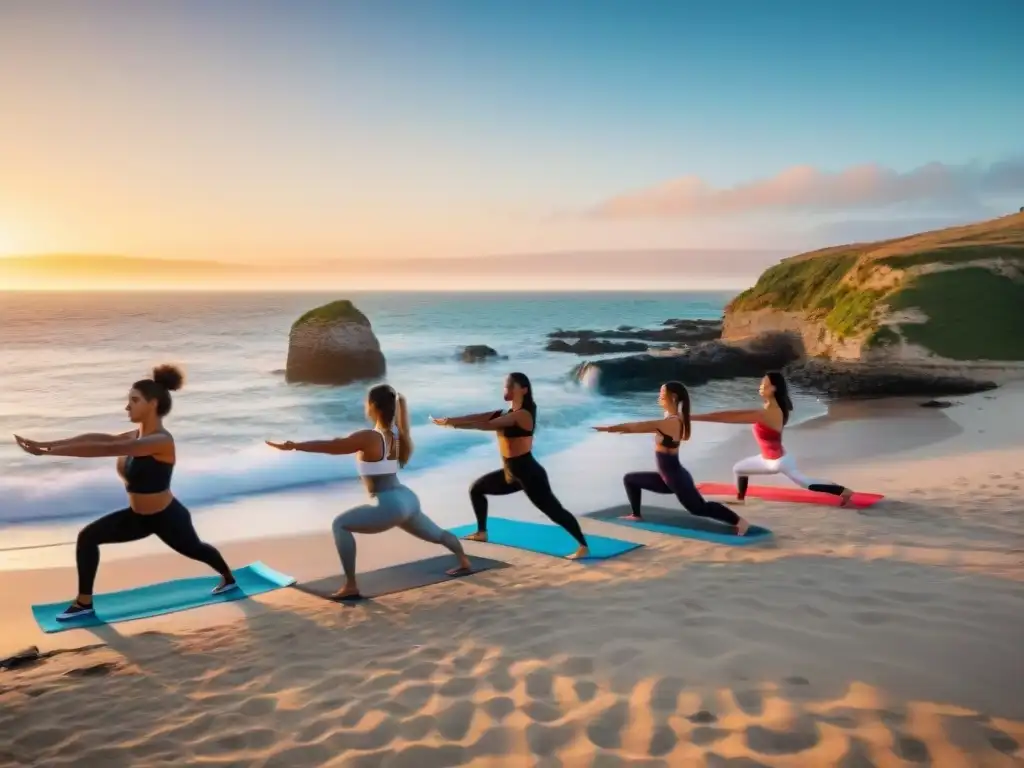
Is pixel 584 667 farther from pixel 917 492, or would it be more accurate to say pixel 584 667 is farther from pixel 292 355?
pixel 292 355

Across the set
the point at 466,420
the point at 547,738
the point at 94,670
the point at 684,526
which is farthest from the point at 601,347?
the point at 547,738

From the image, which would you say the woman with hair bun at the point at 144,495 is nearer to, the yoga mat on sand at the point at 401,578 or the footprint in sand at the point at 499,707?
the yoga mat on sand at the point at 401,578

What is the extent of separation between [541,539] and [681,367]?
23033 millimetres

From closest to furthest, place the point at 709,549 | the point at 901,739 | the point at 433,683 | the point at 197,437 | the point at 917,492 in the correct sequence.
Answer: the point at 901,739 < the point at 433,683 < the point at 709,549 < the point at 917,492 < the point at 197,437

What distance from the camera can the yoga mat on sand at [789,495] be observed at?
9.70 metres

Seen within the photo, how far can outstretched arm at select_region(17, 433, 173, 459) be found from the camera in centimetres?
567

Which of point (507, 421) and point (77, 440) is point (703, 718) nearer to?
point (507, 421)

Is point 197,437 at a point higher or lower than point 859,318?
lower

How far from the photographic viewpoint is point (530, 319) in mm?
114812

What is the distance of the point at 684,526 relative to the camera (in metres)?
8.68

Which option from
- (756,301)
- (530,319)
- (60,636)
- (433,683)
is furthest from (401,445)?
(530,319)

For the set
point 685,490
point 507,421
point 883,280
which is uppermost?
point 883,280

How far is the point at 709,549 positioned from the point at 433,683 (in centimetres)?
371

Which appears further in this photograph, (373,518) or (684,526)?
(684,526)
